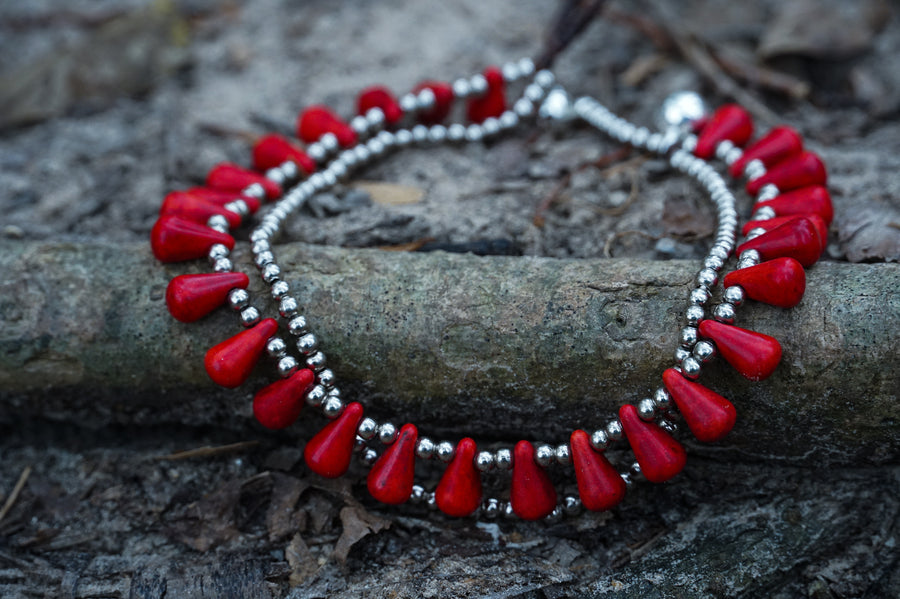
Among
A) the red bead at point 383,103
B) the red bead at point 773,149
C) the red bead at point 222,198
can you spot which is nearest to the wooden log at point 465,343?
the red bead at point 222,198

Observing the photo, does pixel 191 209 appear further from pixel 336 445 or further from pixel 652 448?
pixel 652 448

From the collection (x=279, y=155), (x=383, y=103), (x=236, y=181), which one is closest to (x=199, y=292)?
(x=236, y=181)

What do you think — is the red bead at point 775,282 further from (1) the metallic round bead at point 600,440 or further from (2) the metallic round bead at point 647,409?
(1) the metallic round bead at point 600,440

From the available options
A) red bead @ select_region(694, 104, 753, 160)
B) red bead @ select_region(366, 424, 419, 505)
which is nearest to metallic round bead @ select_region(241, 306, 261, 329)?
red bead @ select_region(366, 424, 419, 505)

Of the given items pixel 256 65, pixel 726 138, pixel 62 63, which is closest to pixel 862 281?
pixel 726 138

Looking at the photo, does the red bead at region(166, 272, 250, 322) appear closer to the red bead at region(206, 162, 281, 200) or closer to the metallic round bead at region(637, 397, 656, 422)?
the red bead at region(206, 162, 281, 200)

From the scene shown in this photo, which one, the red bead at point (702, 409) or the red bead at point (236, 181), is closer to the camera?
the red bead at point (702, 409)
